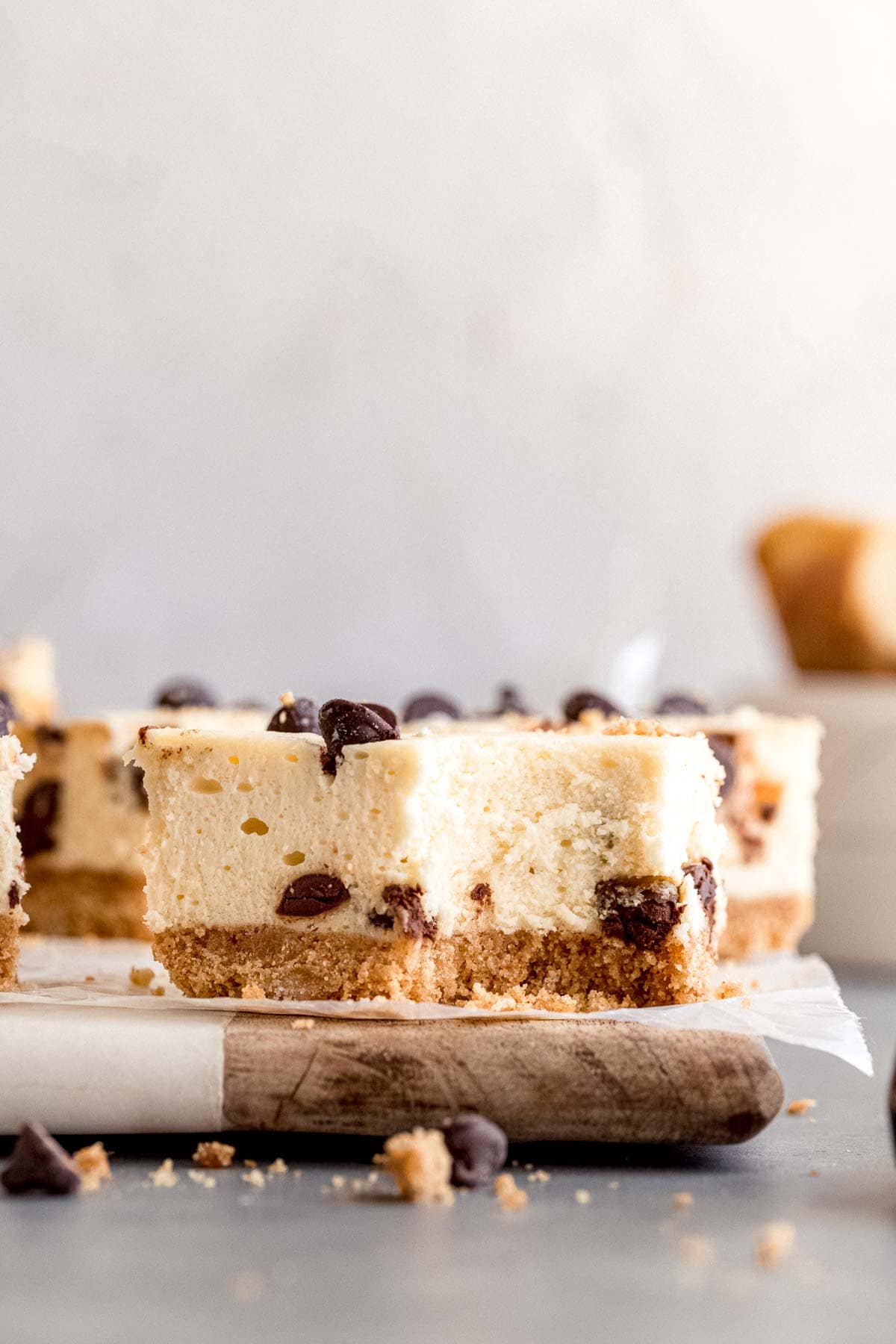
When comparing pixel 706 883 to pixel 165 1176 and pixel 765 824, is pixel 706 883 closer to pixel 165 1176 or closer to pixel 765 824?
pixel 165 1176

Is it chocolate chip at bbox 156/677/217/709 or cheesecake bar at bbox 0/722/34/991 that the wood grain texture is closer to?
cheesecake bar at bbox 0/722/34/991

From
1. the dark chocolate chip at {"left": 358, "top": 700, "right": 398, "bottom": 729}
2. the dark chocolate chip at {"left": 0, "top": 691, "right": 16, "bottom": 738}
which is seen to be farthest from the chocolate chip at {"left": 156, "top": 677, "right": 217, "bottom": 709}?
the dark chocolate chip at {"left": 358, "top": 700, "right": 398, "bottom": 729}

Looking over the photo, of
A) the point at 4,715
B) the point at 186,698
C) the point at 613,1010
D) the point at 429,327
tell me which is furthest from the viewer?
the point at 429,327

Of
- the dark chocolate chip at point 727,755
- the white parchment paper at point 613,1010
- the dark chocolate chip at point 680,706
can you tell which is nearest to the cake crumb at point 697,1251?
the white parchment paper at point 613,1010

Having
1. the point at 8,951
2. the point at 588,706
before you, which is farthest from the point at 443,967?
the point at 588,706

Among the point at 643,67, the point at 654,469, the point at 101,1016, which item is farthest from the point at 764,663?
the point at 101,1016

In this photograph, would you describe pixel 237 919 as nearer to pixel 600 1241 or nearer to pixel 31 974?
pixel 31 974
